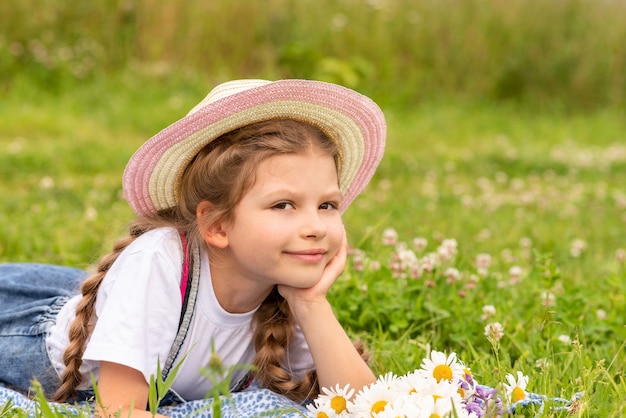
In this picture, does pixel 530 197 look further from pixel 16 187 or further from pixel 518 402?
pixel 518 402

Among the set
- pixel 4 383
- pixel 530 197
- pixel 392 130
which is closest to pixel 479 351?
pixel 4 383

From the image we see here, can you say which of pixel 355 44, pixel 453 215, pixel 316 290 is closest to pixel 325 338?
pixel 316 290

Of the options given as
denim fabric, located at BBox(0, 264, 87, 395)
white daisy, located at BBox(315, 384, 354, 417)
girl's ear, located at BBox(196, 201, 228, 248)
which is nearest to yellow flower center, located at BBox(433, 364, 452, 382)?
white daisy, located at BBox(315, 384, 354, 417)

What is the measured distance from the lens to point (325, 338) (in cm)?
278

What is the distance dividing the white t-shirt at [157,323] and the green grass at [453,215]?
0.59m

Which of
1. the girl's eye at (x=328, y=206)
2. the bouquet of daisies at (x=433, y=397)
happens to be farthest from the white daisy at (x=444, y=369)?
the girl's eye at (x=328, y=206)

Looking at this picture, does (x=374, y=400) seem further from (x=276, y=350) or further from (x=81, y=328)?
(x=81, y=328)

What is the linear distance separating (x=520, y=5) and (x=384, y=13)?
1.74m

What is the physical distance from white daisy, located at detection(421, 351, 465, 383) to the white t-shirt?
2.01ft

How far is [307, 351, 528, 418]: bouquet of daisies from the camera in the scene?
2188 millimetres

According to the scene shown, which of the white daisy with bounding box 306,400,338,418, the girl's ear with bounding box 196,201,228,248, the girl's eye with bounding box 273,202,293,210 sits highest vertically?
the girl's eye with bounding box 273,202,293,210

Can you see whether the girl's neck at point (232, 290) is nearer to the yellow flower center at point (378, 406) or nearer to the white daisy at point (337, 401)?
the white daisy at point (337, 401)

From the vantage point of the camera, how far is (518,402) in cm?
241

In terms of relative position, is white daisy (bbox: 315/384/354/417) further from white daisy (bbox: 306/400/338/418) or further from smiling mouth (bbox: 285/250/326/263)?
smiling mouth (bbox: 285/250/326/263)
